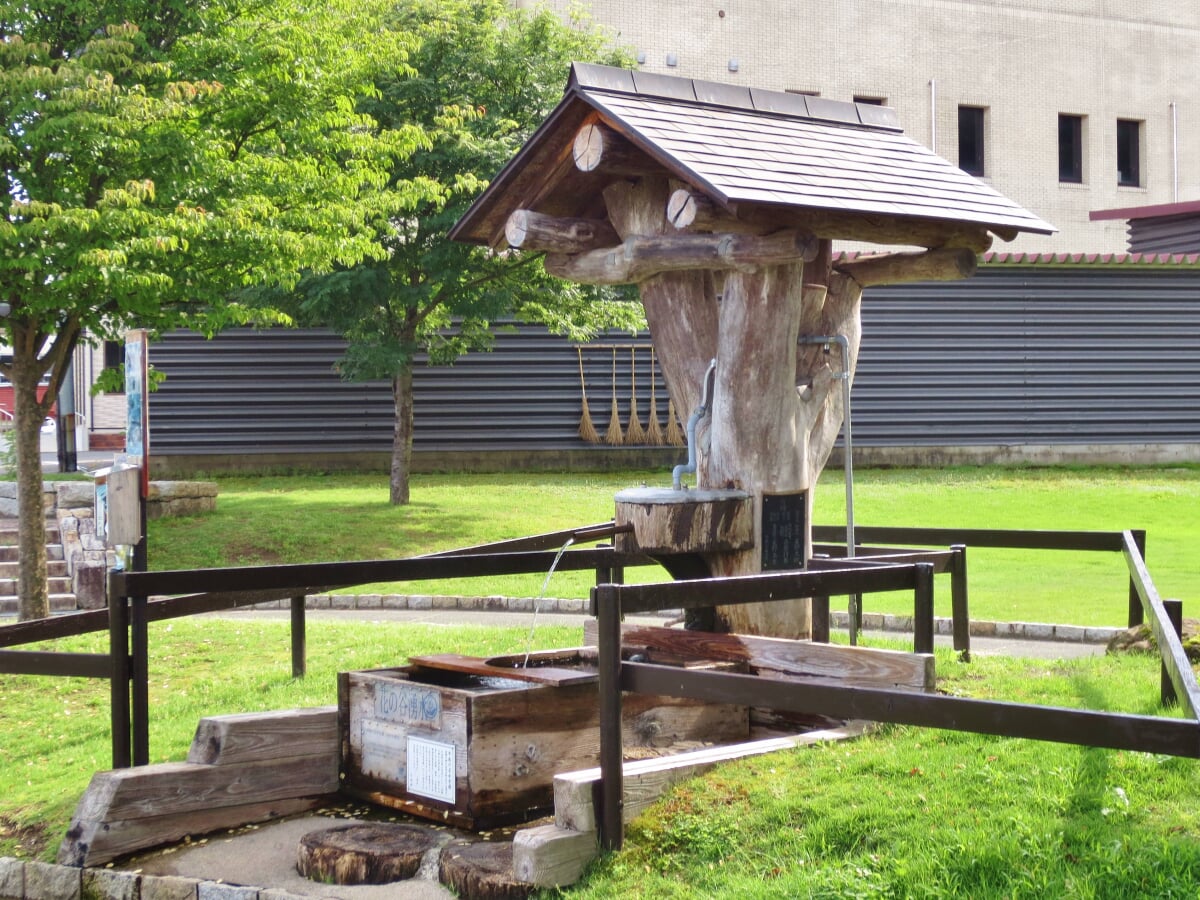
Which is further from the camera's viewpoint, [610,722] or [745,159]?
[745,159]

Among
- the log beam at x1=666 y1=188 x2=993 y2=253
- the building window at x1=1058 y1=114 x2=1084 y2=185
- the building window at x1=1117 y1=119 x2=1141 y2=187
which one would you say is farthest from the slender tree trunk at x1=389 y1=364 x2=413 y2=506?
the building window at x1=1117 y1=119 x2=1141 y2=187

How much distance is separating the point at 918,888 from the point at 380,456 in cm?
2156

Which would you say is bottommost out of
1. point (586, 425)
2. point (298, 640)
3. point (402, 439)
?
point (298, 640)

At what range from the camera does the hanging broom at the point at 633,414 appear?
82.3 ft

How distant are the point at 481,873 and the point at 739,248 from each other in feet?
12.6

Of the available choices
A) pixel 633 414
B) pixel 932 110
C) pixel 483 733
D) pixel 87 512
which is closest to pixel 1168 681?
pixel 483 733

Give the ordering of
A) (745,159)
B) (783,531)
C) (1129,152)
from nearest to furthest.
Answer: (745,159)
(783,531)
(1129,152)

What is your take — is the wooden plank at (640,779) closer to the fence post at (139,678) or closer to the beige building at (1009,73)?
the fence post at (139,678)

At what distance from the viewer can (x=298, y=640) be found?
30.7 feet

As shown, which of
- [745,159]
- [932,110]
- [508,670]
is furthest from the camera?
[932,110]

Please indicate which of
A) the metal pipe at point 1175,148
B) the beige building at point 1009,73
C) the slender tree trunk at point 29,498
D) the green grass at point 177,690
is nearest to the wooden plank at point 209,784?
the green grass at point 177,690

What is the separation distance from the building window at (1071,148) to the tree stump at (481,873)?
34.5 meters

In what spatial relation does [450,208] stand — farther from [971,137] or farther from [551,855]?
[971,137]

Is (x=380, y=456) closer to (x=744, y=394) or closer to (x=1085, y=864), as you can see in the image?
(x=744, y=394)
